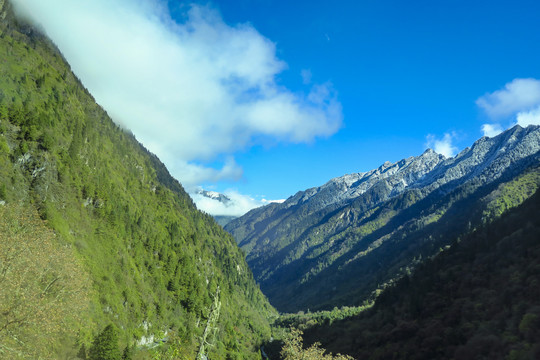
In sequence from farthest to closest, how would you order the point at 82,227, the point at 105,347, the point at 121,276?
1. the point at 121,276
2. the point at 82,227
3. the point at 105,347

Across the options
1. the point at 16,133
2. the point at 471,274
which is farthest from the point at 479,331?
the point at 16,133

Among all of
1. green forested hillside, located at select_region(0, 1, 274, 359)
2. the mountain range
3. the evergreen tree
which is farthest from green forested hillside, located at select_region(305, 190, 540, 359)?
the evergreen tree

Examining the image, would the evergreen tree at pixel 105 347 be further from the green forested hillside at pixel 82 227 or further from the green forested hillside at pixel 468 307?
the green forested hillside at pixel 468 307

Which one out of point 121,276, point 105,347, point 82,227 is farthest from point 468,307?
point 82,227

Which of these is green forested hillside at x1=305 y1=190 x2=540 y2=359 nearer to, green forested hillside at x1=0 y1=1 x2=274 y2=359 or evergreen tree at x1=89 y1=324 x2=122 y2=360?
green forested hillside at x1=0 y1=1 x2=274 y2=359

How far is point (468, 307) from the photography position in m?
103

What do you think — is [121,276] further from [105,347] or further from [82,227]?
[105,347]

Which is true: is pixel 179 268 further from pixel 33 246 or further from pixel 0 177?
pixel 33 246

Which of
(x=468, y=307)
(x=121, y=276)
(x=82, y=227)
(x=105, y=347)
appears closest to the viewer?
(x=105, y=347)

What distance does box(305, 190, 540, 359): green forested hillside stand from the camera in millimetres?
77312

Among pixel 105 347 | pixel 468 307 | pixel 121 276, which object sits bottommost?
pixel 468 307

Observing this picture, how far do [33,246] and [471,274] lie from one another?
147m

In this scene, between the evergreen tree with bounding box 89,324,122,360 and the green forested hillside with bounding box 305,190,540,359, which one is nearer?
the evergreen tree with bounding box 89,324,122,360

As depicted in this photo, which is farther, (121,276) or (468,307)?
(121,276)
